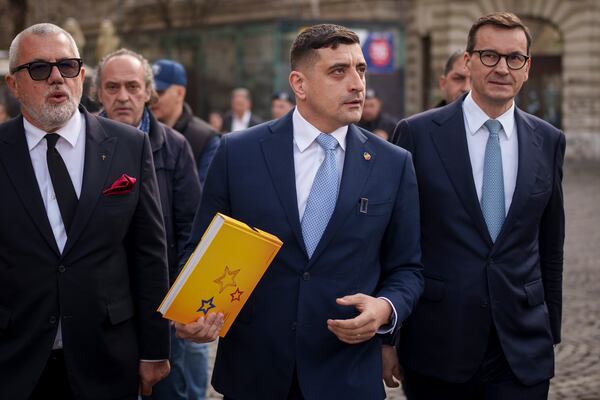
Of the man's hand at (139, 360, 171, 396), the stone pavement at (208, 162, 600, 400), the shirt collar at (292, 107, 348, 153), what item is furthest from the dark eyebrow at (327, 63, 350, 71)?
the stone pavement at (208, 162, 600, 400)

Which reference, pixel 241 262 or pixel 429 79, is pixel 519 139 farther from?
pixel 429 79

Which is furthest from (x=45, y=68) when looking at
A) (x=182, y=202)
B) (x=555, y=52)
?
(x=555, y=52)

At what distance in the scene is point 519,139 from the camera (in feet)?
14.4

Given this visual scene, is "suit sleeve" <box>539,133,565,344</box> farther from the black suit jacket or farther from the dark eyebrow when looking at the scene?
the black suit jacket

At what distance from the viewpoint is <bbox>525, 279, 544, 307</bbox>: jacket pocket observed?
14.2 ft

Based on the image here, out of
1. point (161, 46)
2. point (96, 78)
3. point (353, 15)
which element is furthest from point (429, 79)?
point (96, 78)

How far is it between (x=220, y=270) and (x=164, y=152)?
2056 millimetres

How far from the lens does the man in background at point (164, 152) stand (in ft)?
18.1

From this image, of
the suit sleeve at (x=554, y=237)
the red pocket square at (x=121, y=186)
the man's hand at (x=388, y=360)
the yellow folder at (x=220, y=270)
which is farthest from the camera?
the suit sleeve at (x=554, y=237)

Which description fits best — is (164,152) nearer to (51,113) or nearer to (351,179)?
(51,113)

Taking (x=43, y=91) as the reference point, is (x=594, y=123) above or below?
below

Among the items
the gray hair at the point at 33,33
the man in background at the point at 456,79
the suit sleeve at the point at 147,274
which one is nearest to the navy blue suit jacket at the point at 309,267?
the suit sleeve at the point at 147,274

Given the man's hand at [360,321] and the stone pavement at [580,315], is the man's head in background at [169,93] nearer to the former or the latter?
the stone pavement at [580,315]

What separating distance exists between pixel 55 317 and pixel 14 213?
0.39m
